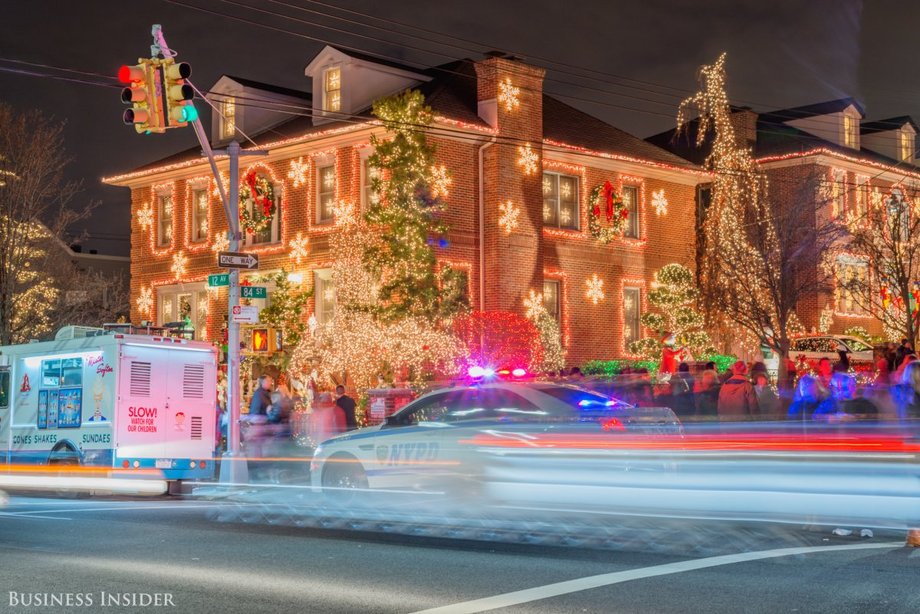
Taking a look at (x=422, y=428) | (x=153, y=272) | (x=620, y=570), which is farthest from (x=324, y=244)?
(x=620, y=570)

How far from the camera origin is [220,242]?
1357 inches

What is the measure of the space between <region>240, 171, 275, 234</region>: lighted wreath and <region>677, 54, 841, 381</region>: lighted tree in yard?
1171cm

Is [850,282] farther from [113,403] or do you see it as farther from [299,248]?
[113,403]

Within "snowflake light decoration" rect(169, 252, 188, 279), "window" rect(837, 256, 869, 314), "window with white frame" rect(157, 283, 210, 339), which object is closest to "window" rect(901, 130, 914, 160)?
"window" rect(837, 256, 869, 314)

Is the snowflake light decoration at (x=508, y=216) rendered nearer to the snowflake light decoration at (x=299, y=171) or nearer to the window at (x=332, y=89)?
the window at (x=332, y=89)

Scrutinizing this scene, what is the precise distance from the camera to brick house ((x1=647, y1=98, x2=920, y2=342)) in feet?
119

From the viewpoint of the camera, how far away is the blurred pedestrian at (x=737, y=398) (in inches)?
620

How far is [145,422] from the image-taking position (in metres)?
19.5

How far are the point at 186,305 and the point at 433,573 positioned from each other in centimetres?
2755

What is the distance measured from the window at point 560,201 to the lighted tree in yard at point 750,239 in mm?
4040

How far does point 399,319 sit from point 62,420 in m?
9.45

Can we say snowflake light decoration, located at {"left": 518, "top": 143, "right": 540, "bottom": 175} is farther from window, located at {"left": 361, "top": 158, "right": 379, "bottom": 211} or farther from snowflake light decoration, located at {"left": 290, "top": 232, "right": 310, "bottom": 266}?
snowflake light decoration, located at {"left": 290, "top": 232, "right": 310, "bottom": 266}

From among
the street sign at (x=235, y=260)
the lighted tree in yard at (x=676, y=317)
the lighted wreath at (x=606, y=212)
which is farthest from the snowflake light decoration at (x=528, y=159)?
the street sign at (x=235, y=260)

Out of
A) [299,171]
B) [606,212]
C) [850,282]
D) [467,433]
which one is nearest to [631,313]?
[606,212]
